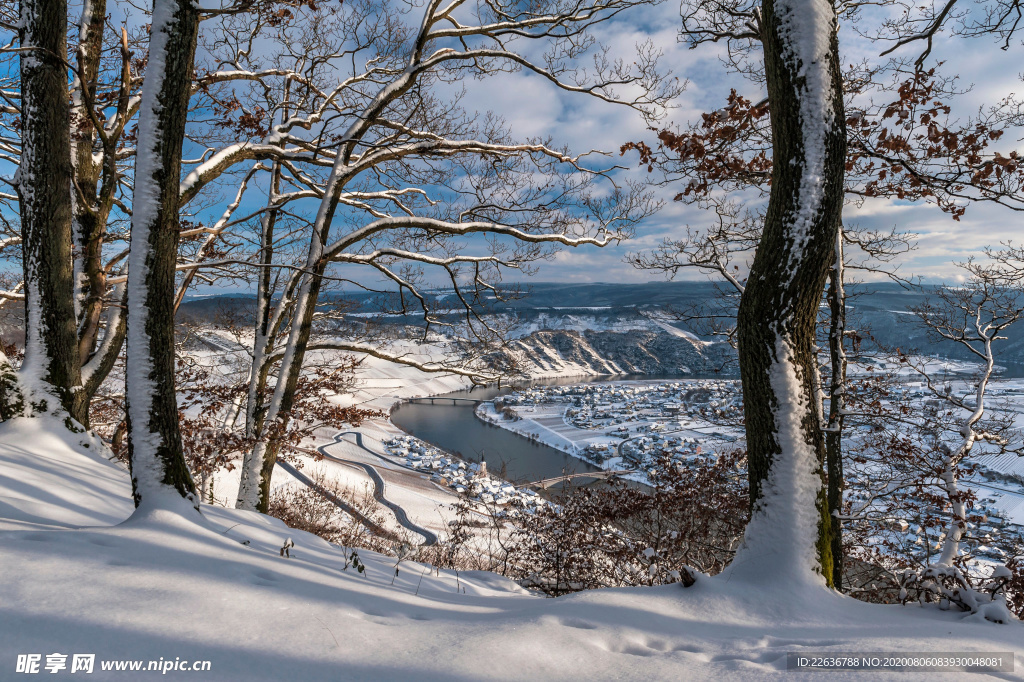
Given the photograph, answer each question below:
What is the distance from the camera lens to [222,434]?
6973 mm

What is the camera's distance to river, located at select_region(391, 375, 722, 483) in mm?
24141

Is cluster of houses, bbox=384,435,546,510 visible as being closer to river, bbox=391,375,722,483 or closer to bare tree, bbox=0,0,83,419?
river, bbox=391,375,722,483

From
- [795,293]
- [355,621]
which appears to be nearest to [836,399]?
[795,293]

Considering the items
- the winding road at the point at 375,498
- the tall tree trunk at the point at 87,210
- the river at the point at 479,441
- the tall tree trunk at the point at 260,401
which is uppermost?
the tall tree trunk at the point at 87,210

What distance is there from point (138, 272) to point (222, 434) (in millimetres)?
4388

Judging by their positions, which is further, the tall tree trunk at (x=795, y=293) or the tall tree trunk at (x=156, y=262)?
the tall tree trunk at (x=156, y=262)

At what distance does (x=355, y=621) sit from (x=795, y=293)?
10.4 feet

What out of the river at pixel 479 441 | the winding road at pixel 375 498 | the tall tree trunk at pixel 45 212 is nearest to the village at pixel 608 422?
the river at pixel 479 441

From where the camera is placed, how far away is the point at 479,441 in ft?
110

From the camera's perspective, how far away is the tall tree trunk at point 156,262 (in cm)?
334

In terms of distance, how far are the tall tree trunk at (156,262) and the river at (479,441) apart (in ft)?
45.7

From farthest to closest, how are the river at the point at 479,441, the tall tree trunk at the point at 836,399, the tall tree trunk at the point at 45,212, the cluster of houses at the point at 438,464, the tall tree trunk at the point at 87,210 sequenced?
the river at the point at 479,441 < the cluster of houses at the point at 438,464 < the tall tree trunk at the point at 87,210 < the tall tree trunk at the point at 45,212 < the tall tree trunk at the point at 836,399

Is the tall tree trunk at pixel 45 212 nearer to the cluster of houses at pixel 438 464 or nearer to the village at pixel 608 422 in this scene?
the cluster of houses at pixel 438 464

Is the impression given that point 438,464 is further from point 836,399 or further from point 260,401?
point 836,399
